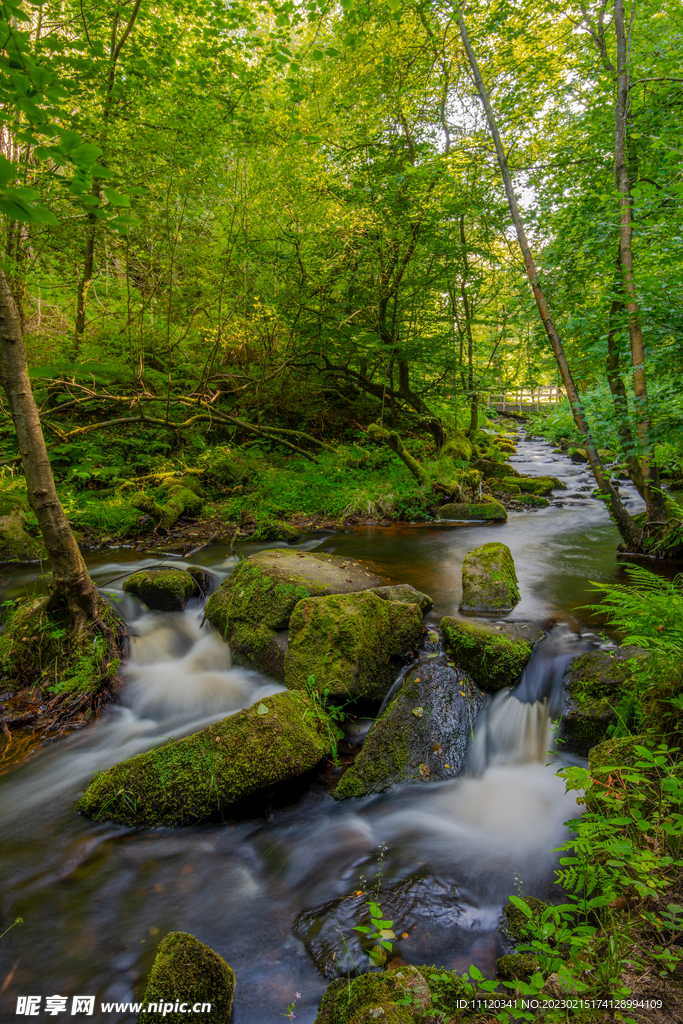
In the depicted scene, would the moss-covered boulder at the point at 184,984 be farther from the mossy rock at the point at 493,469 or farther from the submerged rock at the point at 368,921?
the mossy rock at the point at 493,469

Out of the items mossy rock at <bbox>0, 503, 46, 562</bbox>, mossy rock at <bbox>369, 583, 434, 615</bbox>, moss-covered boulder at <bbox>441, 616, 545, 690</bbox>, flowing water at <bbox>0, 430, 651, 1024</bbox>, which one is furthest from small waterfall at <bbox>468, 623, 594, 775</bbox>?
mossy rock at <bbox>0, 503, 46, 562</bbox>

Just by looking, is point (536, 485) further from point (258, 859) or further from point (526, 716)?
point (258, 859)

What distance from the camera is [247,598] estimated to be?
4.89 meters

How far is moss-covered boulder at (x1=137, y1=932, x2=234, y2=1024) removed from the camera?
5.93ft

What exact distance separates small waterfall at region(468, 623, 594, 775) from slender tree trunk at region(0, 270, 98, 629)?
371cm

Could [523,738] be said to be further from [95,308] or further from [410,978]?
[95,308]

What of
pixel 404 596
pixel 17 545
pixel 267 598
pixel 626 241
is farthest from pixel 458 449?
pixel 17 545

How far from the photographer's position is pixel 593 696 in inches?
141

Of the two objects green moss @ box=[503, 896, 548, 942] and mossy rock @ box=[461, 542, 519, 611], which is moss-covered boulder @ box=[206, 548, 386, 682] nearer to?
mossy rock @ box=[461, 542, 519, 611]

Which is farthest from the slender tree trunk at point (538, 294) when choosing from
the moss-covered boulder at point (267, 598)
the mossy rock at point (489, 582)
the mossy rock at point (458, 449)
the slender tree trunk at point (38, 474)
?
the mossy rock at point (458, 449)

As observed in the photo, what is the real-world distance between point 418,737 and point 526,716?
110cm

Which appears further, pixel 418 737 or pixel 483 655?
pixel 483 655

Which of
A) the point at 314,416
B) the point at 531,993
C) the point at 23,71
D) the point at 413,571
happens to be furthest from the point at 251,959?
the point at 314,416

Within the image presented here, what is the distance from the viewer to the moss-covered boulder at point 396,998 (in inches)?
65.3
